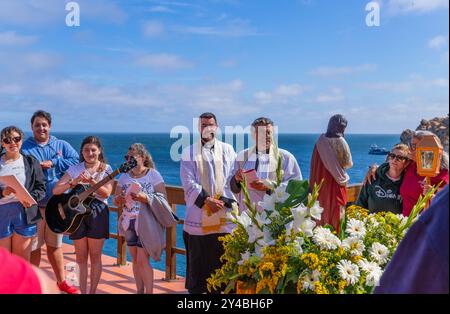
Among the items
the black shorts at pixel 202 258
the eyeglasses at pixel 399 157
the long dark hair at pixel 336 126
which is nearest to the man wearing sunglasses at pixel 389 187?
the eyeglasses at pixel 399 157

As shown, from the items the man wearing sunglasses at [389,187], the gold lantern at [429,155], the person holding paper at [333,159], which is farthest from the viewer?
the person holding paper at [333,159]

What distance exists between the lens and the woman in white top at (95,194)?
3.79 meters

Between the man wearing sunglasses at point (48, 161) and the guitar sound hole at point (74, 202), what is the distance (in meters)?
Answer: 0.39

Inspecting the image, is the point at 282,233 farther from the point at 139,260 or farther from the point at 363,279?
the point at 139,260

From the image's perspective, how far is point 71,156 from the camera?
4.20 metres

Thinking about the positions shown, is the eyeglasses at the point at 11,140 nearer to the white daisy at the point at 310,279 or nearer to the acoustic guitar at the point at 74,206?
the acoustic guitar at the point at 74,206

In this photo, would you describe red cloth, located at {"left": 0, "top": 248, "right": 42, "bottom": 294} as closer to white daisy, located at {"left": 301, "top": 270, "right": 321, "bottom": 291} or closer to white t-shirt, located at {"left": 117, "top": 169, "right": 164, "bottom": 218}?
white daisy, located at {"left": 301, "top": 270, "right": 321, "bottom": 291}

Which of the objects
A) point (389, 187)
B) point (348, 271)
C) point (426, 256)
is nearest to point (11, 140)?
point (389, 187)

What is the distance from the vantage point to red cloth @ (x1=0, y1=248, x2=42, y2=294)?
0.66 meters

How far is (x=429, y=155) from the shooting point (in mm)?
2301

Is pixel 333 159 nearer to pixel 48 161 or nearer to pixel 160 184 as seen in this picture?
pixel 160 184

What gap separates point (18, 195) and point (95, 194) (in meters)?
0.54

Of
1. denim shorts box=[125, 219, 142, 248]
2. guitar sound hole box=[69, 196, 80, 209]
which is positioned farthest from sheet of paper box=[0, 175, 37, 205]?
denim shorts box=[125, 219, 142, 248]
